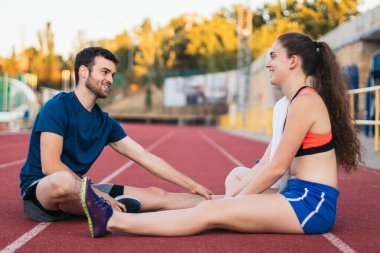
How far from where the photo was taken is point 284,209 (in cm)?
326

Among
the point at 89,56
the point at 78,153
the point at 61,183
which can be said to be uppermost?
the point at 89,56

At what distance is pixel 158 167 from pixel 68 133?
30.7 inches

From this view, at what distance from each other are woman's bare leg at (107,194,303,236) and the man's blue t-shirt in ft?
2.47

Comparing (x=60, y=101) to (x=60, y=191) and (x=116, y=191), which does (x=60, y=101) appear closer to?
(x=60, y=191)

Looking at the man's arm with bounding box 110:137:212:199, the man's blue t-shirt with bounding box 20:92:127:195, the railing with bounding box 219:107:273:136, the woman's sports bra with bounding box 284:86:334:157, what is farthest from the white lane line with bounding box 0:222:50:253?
the railing with bounding box 219:107:273:136

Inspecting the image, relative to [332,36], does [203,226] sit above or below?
below

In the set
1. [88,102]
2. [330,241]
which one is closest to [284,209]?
[330,241]

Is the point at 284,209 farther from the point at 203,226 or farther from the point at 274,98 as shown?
the point at 274,98

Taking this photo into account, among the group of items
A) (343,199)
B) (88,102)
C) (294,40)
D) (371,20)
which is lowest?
(343,199)

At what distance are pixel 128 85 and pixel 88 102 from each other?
189 ft

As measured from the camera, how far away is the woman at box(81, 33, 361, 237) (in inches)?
129

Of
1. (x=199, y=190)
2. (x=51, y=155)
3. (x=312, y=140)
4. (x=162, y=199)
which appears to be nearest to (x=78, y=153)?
(x=51, y=155)

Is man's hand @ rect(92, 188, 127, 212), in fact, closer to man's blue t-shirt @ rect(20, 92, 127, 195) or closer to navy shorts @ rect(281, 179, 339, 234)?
man's blue t-shirt @ rect(20, 92, 127, 195)

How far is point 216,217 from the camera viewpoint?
3.28m
